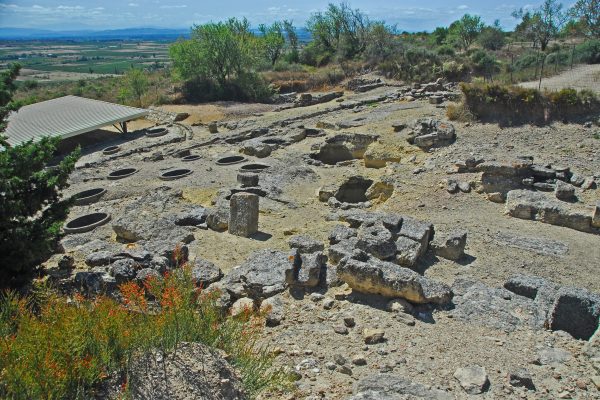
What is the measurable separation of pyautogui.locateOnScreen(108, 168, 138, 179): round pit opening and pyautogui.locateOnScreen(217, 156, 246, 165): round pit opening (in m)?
3.45

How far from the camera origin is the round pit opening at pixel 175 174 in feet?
58.2

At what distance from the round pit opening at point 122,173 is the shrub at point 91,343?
13.2 metres

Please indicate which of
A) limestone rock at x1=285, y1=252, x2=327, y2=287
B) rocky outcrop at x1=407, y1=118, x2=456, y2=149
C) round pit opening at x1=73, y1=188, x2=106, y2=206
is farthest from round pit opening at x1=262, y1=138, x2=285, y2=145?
limestone rock at x1=285, y1=252, x2=327, y2=287

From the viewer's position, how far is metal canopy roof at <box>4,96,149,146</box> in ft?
78.7

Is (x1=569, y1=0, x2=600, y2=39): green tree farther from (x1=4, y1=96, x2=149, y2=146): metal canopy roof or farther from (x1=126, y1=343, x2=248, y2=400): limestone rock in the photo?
(x1=126, y1=343, x2=248, y2=400): limestone rock

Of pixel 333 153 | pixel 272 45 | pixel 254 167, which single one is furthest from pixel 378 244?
pixel 272 45

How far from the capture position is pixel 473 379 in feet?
19.8

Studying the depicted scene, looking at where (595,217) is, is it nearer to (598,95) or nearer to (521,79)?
(598,95)

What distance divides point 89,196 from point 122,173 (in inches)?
133

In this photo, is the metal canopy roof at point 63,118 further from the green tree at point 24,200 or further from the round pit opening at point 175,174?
the green tree at point 24,200

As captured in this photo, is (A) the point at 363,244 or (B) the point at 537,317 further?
(A) the point at 363,244

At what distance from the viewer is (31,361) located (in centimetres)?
441

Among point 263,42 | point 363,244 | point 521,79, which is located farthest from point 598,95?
point 263,42

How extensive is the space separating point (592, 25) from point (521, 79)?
61.3 feet
